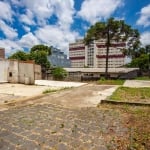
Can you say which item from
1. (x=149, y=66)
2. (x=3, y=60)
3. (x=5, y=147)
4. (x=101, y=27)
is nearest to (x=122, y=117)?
(x=5, y=147)

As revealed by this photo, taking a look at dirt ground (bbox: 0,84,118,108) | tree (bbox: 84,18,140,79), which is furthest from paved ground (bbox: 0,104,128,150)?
tree (bbox: 84,18,140,79)

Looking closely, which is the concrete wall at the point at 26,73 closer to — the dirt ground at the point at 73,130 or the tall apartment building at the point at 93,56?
the dirt ground at the point at 73,130

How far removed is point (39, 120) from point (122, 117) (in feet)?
7.80

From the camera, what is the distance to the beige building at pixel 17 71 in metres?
15.1

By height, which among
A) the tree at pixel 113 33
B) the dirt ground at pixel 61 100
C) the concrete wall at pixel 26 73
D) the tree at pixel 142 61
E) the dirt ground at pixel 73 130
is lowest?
the dirt ground at pixel 73 130

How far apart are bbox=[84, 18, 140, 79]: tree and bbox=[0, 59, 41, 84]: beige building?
406 inches

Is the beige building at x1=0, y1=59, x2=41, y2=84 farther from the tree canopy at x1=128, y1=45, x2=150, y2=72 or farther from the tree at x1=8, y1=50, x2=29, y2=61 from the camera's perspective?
the tree canopy at x1=128, y1=45, x2=150, y2=72

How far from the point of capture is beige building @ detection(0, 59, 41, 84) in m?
15.1

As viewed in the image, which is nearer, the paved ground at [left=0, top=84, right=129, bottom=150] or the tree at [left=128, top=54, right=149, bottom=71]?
the paved ground at [left=0, top=84, right=129, bottom=150]

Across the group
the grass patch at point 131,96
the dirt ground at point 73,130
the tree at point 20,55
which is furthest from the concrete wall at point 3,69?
the tree at point 20,55

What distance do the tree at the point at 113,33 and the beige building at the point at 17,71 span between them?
1031cm

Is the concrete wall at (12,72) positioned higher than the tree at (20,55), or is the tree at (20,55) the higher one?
the tree at (20,55)

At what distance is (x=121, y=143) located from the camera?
10.7 feet

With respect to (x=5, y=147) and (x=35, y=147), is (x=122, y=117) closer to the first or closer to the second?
(x=35, y=147)
